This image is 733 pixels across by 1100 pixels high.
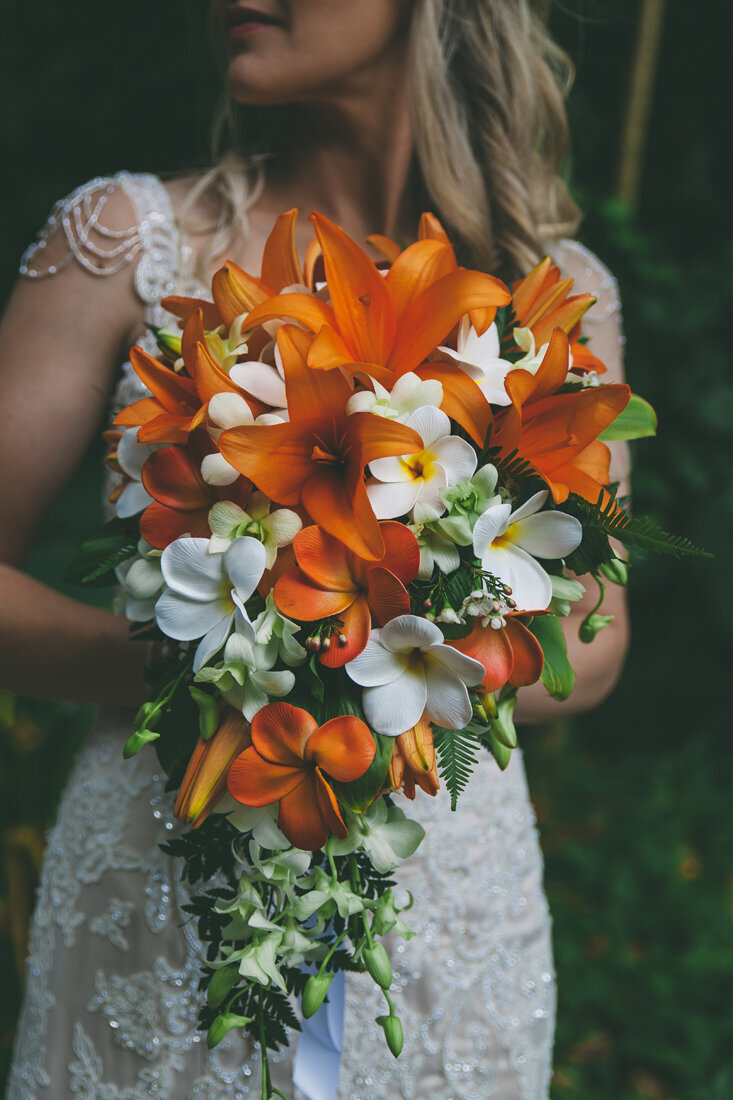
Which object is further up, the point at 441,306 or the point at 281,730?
the point at 441,306

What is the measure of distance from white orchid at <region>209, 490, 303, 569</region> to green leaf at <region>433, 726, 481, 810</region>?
0.65ft

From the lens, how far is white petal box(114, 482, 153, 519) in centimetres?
85

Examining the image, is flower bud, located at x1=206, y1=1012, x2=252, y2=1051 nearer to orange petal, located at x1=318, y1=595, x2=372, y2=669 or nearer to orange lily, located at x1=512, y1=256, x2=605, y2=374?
orange petal, located at x1=318, y1=595, x2=372, y2=669

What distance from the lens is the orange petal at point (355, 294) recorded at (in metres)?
0.77

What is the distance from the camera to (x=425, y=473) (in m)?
0.74

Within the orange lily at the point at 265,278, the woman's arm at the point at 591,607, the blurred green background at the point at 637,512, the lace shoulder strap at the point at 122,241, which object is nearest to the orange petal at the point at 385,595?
the orange lily at the point at 265,278

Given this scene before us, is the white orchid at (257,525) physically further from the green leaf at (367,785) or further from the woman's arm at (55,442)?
the woman's arm at (55,442)

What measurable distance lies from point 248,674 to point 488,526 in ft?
0.72

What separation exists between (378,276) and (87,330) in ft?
1.93

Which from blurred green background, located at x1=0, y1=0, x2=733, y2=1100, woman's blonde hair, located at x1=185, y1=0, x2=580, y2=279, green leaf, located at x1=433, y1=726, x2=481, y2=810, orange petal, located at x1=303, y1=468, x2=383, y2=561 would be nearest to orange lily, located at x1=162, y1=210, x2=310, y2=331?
orange petal, located at x1=303, y1=468, x2=383, y2=561

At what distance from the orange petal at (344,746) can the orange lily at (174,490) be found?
0.20 meters

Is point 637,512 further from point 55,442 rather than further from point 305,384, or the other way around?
point 305,384

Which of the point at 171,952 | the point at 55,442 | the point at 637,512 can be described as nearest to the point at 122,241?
the point at 55,442

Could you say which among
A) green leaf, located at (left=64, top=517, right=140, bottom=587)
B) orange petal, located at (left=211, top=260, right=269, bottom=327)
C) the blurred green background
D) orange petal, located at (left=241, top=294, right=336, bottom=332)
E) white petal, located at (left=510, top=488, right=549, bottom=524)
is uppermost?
orange petal, located at (left=241, top=294, right=336, bottom=332)
